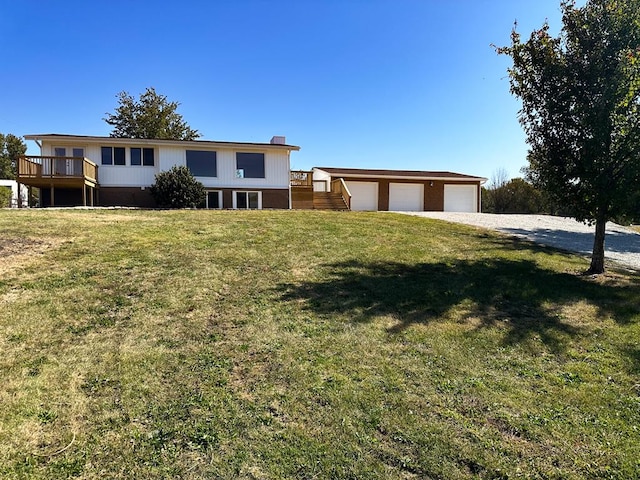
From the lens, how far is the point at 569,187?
8.12 meters

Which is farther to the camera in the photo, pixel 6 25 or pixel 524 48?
pixel 6 25

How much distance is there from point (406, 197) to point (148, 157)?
16196 mm

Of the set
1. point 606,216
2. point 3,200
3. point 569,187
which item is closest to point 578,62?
point 569,187

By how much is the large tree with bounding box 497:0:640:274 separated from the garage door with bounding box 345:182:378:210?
718 inches

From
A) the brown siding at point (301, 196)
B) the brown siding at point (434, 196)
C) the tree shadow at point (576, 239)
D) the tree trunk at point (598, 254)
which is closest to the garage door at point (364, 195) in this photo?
the brown siding at point (434, 196)

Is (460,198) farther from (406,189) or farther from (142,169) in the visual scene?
(142,169)

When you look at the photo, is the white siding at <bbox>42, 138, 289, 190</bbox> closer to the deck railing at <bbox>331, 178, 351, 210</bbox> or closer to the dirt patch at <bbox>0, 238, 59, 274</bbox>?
the deck railing at <bbox>331, 178, 351, 210</bbox>

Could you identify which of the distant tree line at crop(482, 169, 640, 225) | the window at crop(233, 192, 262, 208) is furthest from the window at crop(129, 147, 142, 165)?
the distant tree line at crop(482, 169, 640, 225)

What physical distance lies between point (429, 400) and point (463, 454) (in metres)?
0.64

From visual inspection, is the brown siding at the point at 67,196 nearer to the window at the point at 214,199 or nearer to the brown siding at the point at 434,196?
the window at the point at 214,199

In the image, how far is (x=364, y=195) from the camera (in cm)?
2689

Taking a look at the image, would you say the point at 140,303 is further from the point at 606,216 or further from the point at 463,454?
the point at 606,216

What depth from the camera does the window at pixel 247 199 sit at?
21.5m

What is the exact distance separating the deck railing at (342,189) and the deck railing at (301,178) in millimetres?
1818
